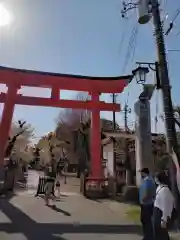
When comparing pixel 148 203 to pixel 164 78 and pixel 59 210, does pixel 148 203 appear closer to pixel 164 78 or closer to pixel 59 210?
pixel 164 78

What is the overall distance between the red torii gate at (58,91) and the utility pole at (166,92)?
667 cm

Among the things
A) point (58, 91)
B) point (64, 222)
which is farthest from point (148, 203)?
point (58, 91)

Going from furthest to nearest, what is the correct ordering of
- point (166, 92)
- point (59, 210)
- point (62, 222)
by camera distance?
point (59, 210), point (62, 222), point (166, 92)

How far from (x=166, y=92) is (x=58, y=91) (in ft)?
30.5

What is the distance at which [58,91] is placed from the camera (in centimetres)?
1623

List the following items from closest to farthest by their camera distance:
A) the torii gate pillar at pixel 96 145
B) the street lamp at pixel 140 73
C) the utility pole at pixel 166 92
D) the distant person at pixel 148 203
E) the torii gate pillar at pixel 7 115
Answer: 1. the distant person at pixel 148 203
2. the utility pole at pixel 166 92
3. the street lamp at pixel 140 73
4. the torii gate pillar at pixel 7 115
5. the torii gate pillar at pixel 96 145

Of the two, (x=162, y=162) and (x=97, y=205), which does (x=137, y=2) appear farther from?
(x=162, y=162)

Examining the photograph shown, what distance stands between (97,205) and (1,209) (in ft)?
12.0

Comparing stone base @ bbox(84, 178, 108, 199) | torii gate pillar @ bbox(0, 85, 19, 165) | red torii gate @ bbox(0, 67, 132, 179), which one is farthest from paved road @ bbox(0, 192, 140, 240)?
red torii gate @ bbox(0, 67, 132, 179)

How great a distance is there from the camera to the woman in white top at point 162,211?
5.70 m

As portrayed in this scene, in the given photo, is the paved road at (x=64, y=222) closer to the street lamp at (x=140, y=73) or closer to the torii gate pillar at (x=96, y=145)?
the torii gate pillar at (x=96, y=145)

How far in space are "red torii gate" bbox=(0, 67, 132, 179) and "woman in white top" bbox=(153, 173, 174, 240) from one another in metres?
9.51

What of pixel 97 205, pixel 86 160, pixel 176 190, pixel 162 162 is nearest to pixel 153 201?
pixel 176 190

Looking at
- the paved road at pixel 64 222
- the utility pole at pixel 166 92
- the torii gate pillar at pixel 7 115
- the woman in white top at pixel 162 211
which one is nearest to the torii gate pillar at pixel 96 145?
the paved road at pixel 64 222
